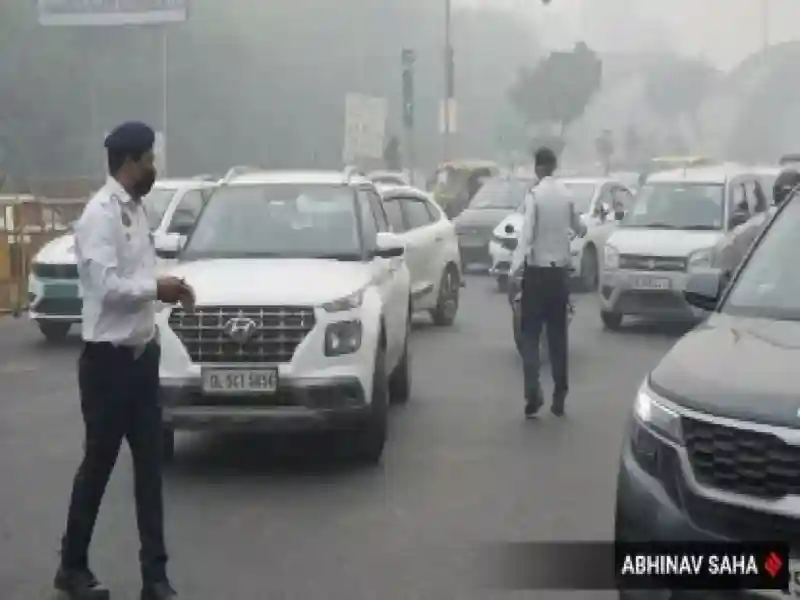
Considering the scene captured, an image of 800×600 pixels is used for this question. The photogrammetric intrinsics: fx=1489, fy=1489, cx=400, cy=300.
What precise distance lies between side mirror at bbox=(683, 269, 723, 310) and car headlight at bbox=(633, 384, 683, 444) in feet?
4.76

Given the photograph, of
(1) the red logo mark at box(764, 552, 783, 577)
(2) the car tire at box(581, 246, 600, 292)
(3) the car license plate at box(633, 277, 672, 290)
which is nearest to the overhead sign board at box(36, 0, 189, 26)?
(2) the car tire at box(581, 246, 600, 292)

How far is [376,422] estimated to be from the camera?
29.9 ft

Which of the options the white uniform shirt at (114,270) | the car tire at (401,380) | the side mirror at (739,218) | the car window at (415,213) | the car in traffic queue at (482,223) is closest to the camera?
the white uniform shirt at (114,270)

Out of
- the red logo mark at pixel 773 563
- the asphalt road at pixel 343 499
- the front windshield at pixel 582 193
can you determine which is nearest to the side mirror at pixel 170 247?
the asphalt road at pixel 343 499

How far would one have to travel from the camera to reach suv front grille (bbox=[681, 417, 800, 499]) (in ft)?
15.4

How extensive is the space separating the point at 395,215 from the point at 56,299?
3.78m

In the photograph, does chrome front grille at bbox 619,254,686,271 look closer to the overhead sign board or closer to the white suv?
the white suv

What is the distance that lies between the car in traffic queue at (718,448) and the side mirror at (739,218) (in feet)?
36.0

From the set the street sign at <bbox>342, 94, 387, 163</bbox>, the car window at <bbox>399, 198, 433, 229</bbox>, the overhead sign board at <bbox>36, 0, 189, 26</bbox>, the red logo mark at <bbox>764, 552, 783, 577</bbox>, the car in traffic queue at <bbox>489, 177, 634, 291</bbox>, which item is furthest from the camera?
the overhead sign board at <bbox>36, 0, 189, 26</bbox>

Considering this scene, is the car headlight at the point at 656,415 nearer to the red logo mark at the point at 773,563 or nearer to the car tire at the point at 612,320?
the red logo mark at the point at 773,563

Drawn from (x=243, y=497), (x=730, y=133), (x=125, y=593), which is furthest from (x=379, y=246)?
(x=730, y=133)

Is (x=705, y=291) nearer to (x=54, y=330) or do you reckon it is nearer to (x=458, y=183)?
(x=54, y=330)

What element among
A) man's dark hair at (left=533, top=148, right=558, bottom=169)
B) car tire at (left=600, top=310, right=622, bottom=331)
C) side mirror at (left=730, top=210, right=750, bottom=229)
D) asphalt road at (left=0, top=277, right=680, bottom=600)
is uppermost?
man's dark hair at (left=533, top=148, right=558, bottom=169)

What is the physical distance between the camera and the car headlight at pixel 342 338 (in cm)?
885
